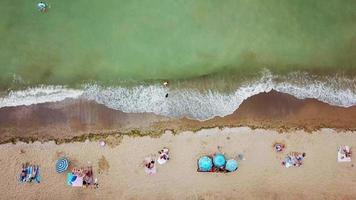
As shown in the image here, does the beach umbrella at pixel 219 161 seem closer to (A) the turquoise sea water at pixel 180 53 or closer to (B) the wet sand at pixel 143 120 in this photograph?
(B) the wet sand at pixel 143 120

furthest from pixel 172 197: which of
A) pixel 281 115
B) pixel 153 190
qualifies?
pixel 281 115

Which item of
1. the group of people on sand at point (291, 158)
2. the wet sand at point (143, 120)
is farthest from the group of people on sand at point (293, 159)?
the wet sand at point (143, 120)

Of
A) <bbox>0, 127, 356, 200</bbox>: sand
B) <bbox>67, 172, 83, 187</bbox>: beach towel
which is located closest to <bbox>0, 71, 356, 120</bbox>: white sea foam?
<bbox>0, 127, 356, 200</bbox>: sand

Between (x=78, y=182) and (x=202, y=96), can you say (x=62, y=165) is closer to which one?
(x=78, y=182)

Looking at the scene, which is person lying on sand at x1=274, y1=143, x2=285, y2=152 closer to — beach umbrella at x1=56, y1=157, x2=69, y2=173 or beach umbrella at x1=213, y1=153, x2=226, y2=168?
beach umbrella at x1=213, y1=153, x2=226, y2=168

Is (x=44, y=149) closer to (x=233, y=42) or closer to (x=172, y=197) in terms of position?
(x=172, y=197)
